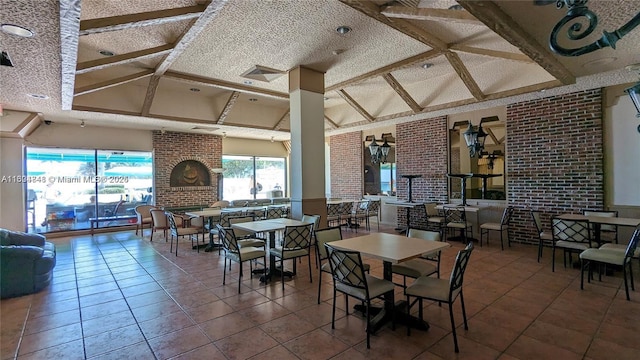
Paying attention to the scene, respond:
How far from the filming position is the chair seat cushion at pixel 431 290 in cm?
250

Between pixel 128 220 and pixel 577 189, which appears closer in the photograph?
pixel 577 189

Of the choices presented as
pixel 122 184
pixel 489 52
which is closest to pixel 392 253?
pixel 489 52

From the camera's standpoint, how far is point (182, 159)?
9.34 metres

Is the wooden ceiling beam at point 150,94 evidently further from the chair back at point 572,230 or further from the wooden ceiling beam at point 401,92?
the chair back at point 572,230

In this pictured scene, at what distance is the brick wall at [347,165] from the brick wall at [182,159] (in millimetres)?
3888

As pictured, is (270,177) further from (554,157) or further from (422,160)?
(554,157)

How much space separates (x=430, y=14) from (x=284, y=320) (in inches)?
148

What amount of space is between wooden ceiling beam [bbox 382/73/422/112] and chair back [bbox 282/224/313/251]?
159 inches

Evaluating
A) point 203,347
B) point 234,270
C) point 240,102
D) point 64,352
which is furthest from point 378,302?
point 240,102

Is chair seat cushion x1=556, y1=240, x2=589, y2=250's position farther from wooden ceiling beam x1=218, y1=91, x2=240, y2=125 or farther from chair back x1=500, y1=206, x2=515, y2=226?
wooden ceiling beam x1=218, y1=91, x2=240, y2=125

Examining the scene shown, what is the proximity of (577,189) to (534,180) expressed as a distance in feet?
2.24

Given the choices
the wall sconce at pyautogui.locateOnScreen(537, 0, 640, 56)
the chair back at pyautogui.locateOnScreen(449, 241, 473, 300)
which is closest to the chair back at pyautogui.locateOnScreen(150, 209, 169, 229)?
the chair back at pyautogui.locateOnScreen(449, 241, 473, 300)

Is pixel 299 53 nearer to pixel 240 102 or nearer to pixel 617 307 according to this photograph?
pixel 240 102

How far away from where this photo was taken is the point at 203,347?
8.22ft
